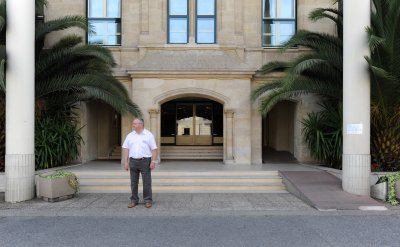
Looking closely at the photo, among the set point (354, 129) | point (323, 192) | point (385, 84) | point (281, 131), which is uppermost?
point (385, 84)

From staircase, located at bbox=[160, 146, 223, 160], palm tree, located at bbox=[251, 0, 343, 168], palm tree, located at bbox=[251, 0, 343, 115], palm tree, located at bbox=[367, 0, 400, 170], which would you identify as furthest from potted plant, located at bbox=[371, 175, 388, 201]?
staircase, located at bbox=[160, 146, 223, 160]

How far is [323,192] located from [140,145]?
14.5 feet

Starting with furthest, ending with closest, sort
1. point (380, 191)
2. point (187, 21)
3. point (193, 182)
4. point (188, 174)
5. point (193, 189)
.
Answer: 1. point (187, 21)
2. point (188, 174)
3. point (193, 182)
4. point (193, 189)
5. point (380, 191)

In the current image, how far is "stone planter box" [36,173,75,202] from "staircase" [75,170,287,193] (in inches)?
44.0

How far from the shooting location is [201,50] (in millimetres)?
12930

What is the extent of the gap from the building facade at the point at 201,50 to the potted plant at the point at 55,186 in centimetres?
439

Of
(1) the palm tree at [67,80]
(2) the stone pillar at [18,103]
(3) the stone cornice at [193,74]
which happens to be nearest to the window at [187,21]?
(3) the stone cornice at [193,74]

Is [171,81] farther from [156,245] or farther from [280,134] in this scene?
[156,245]

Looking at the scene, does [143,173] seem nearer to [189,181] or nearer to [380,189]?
[189,181]

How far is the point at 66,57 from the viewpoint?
11023mm

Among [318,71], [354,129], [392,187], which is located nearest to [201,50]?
[318,71]

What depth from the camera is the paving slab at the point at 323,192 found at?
7.47 metres

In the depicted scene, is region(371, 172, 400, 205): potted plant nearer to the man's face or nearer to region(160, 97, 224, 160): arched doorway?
the man's face

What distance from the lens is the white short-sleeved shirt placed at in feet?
24.7
